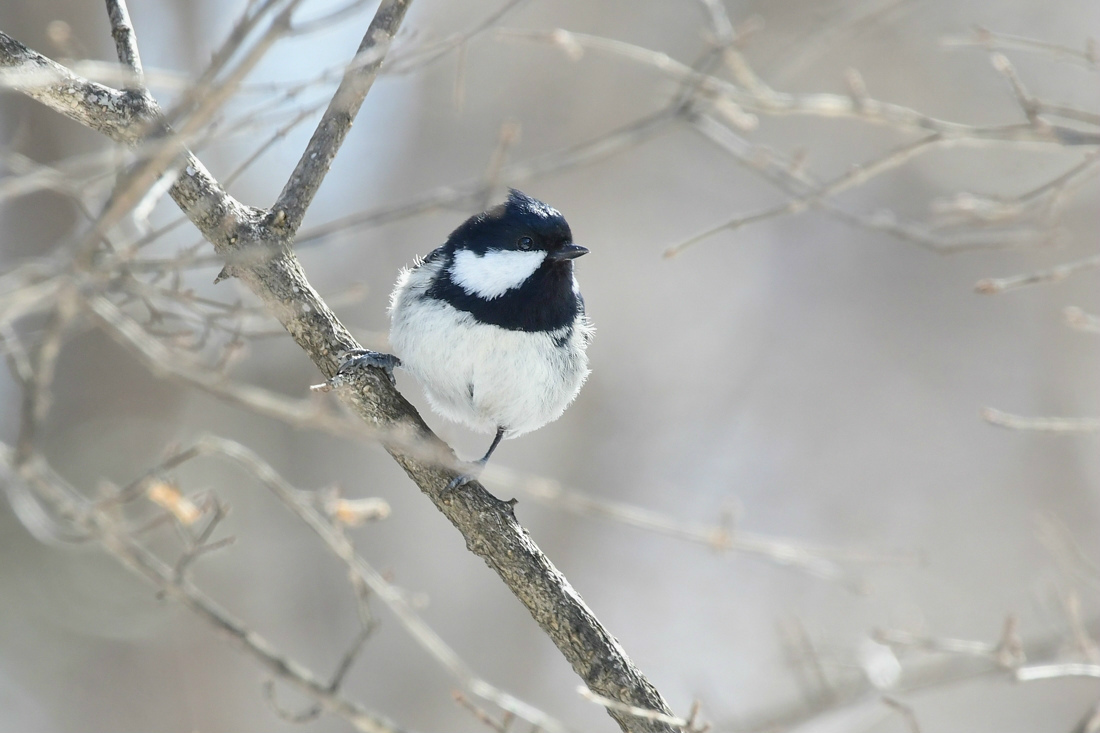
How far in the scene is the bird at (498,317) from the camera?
314 centimetres

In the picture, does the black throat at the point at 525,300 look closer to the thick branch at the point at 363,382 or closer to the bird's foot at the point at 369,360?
the bird's foot at the point at 369,360

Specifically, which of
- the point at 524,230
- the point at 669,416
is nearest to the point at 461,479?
the point at 524,230

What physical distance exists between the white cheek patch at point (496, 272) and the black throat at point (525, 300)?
2 centimetres

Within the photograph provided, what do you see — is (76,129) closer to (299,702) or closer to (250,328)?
(250,328)

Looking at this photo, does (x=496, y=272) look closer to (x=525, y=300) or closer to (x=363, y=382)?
(x=525, y=300)

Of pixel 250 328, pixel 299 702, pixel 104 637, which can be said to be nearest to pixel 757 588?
pixel 299 702

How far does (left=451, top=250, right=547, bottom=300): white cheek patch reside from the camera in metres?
3.16

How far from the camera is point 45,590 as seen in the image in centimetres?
601

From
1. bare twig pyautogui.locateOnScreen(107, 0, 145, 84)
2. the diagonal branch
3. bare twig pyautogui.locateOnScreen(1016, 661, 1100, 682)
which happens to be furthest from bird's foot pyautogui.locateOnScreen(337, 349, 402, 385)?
bare twig pyautogui.locateOnScreen(1016, 661, 1100, 682)

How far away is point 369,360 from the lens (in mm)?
2916

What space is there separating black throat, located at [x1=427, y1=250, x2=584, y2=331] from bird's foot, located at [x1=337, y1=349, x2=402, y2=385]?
0.88ft

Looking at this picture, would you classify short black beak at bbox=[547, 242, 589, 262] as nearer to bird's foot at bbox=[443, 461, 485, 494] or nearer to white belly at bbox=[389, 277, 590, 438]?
white belly at bbox=[389, 277, 590, 438]

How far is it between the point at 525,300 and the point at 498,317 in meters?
0.12

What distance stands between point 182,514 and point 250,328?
1009 mm
